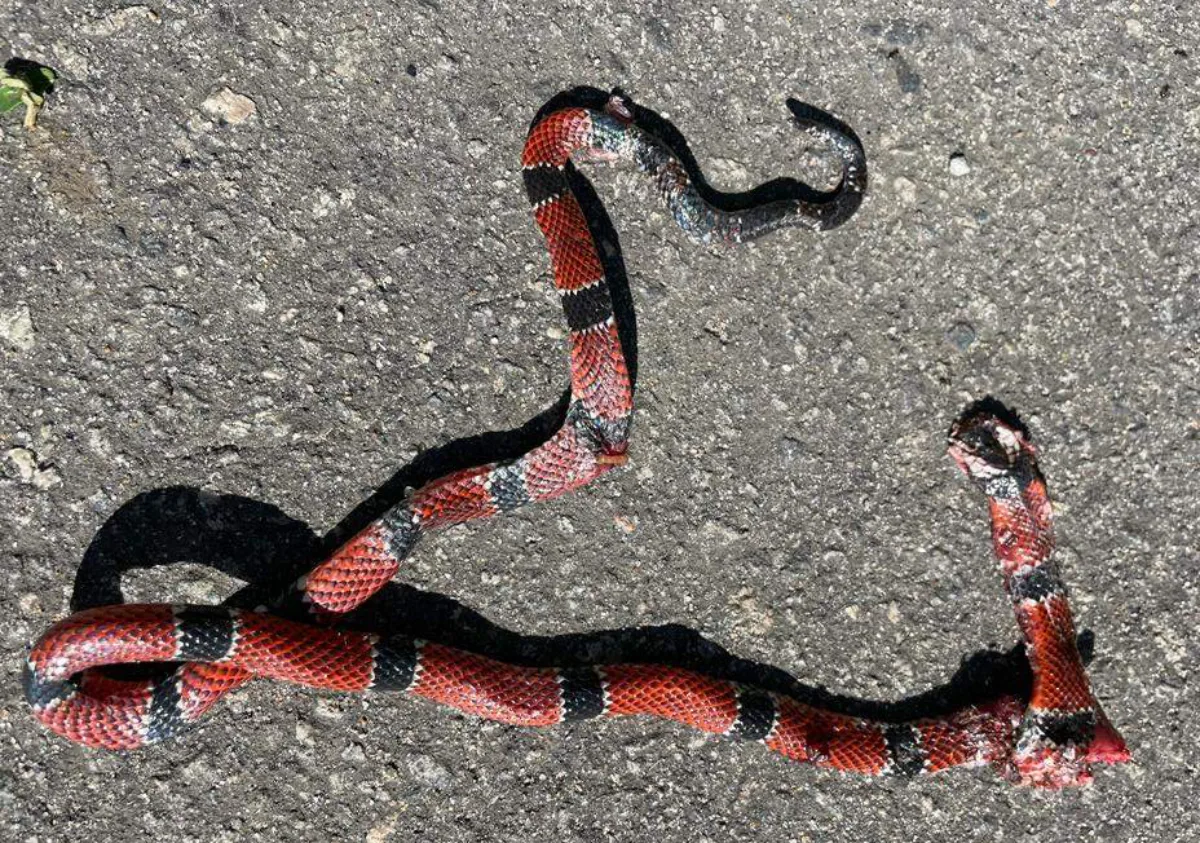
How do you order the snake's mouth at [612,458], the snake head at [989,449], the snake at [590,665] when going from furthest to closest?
1. the snake head at [989,449]
2. the snake's mouth at [612,458]
3. the snake at [590,665]

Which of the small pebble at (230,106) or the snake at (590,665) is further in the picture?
the small pebble at (230,106)

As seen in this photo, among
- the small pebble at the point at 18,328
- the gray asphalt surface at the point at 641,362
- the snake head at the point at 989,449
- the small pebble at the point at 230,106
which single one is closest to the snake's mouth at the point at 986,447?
the snake head at the point at 989,449

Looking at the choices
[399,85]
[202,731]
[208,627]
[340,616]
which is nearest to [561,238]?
[399,85]

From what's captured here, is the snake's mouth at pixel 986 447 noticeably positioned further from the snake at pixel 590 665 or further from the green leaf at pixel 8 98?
the green leaf at pixel 8 98

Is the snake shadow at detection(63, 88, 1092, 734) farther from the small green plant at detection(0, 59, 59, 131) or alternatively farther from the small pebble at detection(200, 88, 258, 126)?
the small green plant at detection(0, 59, 59, 131)

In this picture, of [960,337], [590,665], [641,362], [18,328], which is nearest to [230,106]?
[18,328]

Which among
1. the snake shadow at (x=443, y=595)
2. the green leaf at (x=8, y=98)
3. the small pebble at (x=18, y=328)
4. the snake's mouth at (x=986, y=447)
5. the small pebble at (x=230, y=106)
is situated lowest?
the snake shadow at (x=443, y=595)

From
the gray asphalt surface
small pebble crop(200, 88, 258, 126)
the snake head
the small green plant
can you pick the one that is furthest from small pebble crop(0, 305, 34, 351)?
the snake head

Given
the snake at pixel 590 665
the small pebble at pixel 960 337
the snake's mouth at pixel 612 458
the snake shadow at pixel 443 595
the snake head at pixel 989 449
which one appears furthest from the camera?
the small pebble at pixel 960 337
